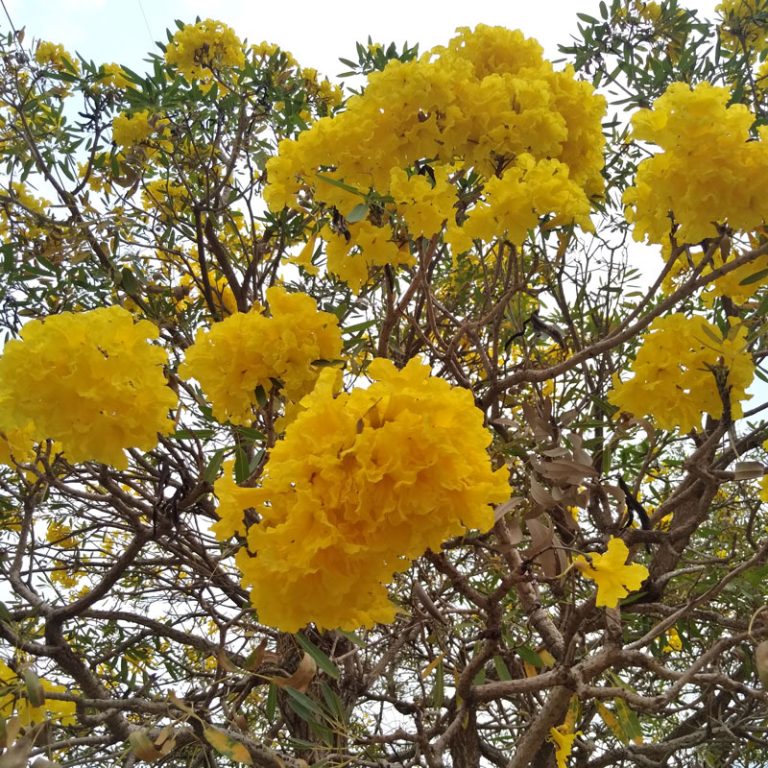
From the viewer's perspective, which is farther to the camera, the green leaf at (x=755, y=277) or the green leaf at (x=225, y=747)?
the green leaf at (x=755, y=277)

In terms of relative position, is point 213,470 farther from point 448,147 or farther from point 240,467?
point 448,147

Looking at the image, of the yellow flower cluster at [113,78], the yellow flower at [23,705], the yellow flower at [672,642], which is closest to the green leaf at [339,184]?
the yellow flower at [23,705]

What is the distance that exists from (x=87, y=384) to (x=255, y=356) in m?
0.32

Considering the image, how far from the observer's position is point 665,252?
1.83m

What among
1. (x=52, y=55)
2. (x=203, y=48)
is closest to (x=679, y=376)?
(x=203, y=48)

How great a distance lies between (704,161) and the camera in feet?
4.06

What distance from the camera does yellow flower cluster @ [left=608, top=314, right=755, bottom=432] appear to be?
141 centimetres

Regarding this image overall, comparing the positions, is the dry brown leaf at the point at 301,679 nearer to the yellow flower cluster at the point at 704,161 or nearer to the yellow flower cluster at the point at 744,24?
the yellow flower cluster at the point at 704,161

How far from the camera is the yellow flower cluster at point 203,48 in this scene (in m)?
2.67

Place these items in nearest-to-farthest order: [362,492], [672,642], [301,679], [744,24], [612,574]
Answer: [362,492] → [612,574] → [301,679] → [744,24] → [672,642]

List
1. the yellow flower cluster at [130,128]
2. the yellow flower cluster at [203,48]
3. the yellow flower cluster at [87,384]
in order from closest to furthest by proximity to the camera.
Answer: the yellow flower cluster at [87,384], the yellow flower cluster at [130,128], the yellow flower cluster at [203,48]

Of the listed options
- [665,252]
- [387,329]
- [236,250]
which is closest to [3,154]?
[236,250]

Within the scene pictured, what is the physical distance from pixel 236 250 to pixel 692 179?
2.49 meters

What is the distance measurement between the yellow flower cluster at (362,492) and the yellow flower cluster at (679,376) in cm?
66
